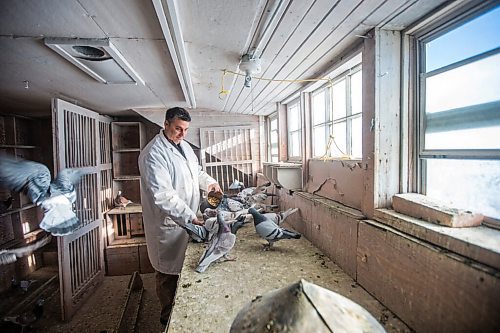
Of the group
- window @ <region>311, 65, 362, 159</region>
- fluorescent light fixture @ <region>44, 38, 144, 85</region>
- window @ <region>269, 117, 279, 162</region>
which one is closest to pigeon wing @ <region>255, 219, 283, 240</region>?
window @ <region>311, 65, 362, 159</region>

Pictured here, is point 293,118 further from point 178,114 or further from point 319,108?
point 178,114

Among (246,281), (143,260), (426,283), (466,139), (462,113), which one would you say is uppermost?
(462,113)

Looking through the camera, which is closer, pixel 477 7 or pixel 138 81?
pixel 477 7

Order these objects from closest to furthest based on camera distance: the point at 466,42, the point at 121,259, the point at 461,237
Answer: the point at 461,237
the point at 466,42
the point at 121,259

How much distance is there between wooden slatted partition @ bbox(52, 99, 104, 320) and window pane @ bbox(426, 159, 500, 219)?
3.05 meters

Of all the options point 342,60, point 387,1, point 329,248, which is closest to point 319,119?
point 342,60

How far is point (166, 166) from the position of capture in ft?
6.43

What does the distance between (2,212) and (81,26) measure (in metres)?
3.50

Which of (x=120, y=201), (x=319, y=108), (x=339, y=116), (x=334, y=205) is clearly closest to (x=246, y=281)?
(x=334, y=205)

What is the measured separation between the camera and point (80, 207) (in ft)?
9.74

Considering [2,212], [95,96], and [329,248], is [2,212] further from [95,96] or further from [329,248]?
[329,248]

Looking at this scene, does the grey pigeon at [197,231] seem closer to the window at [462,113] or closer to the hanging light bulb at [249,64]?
the hanging light bulb at [249,64]

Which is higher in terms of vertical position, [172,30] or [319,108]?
[172,30]

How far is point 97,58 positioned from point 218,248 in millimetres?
1460
